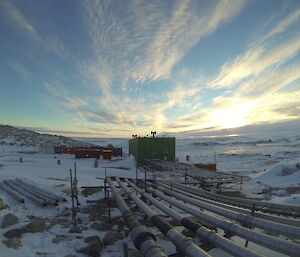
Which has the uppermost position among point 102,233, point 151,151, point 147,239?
point 151,151

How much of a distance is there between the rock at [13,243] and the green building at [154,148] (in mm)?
26453

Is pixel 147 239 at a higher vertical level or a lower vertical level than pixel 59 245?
higher

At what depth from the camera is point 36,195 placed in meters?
13.8

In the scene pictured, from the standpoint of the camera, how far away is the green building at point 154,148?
1379 inches

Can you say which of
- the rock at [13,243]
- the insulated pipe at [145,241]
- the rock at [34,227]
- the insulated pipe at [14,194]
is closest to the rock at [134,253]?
the insulated pipe at [145,241]

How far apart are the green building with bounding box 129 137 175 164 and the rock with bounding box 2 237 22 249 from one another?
26453 millimetres

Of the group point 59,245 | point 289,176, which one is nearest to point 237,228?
point 59,245

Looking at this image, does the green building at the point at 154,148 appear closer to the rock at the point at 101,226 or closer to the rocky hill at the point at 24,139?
the rock at the point at 101,226

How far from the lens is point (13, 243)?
7.91 metres

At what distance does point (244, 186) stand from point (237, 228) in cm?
1737

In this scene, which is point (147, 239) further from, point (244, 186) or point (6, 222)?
point (244, 186)

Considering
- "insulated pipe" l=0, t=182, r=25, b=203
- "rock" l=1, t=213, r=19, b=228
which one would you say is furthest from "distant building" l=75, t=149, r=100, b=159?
"rock" l=1, t=213, r=19, b=228

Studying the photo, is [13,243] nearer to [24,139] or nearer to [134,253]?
[134,253]

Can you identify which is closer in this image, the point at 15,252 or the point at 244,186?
the point at 15,252
